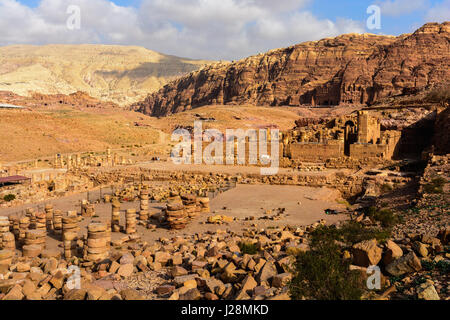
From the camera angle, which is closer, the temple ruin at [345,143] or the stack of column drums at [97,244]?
the stack of column drums at [97,244]

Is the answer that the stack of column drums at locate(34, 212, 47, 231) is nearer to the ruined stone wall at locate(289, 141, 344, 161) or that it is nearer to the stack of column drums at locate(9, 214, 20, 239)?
the stack of column drums at locate(9, 214, 20, 239)

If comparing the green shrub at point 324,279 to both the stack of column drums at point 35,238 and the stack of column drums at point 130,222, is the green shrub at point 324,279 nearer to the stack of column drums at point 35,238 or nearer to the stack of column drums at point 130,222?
the stack of column drums at point 130,222

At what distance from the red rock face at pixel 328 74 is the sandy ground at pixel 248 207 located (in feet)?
123

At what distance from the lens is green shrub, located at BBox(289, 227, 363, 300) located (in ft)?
16.3

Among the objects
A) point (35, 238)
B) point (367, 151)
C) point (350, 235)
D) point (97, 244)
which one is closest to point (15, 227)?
point (35, 238)

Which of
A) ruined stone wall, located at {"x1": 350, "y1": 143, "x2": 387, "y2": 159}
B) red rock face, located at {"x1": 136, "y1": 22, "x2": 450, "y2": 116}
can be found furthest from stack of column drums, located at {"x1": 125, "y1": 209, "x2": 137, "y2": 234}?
red rock face, located at {"x1": 136, "y1": 22, "x2": 450, "y2": 116}

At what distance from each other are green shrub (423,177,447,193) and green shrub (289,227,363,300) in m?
7.41

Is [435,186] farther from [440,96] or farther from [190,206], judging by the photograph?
[440,96]

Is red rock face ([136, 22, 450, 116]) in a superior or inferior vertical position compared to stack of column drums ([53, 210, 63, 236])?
superior

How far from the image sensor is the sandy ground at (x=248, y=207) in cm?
1252

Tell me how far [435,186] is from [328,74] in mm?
74878

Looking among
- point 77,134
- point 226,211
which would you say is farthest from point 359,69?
point 226,211

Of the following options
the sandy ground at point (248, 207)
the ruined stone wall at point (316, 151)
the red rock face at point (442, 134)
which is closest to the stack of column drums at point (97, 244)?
the sandy ground at point (248, 207)
